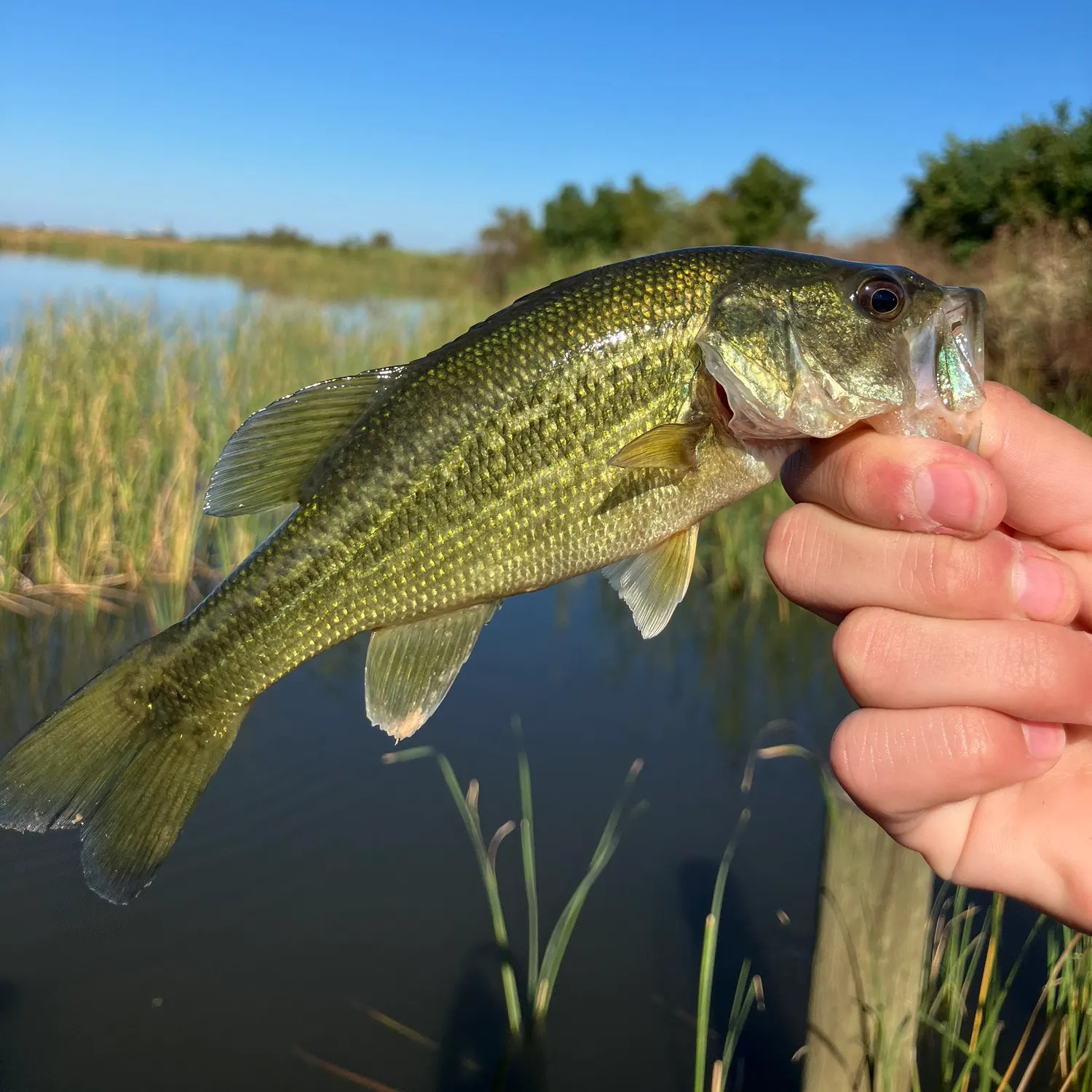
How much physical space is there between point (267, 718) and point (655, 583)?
482 centimetres

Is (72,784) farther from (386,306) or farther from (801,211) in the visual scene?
(801,211)

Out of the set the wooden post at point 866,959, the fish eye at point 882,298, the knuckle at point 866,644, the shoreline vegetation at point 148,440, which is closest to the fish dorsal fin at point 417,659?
the knuckle at point 866,644

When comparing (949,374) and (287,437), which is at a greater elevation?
(949,374)

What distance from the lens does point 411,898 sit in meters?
4.47

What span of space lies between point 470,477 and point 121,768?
1010mm

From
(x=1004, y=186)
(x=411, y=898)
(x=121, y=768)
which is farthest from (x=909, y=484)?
(x=1004, y=186)

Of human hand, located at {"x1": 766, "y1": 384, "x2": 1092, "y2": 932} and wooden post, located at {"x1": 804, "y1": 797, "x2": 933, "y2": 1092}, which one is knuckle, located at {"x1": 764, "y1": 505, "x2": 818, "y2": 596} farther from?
wooden post, located at {"x1": 804, "y1": 797, "x2": 933, "y2": 1092}

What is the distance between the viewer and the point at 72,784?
1806mm

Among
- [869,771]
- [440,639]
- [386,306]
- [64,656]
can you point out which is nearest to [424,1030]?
[440,639]

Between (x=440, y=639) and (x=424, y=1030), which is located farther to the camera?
(x=424, y=1030)

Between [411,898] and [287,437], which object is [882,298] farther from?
[411,898]

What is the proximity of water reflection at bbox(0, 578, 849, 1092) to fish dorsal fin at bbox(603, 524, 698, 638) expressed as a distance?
2713 mm

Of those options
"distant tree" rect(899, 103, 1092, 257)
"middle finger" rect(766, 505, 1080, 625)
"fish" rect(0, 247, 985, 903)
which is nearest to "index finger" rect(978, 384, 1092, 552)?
"middle finger" rect(766, 505, 1080, 625)

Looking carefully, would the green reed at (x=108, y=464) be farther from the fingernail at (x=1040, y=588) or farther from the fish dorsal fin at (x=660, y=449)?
the fingernail at (x=1040, y=588)
